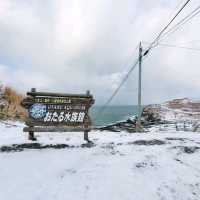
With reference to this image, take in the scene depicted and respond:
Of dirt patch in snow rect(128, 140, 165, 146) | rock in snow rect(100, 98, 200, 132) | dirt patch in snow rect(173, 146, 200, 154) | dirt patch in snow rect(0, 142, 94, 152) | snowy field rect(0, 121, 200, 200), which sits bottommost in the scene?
snowy field rect(0, 121, 200, 200)

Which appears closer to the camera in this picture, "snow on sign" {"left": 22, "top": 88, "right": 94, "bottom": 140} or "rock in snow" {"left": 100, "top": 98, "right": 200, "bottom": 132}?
"snow on sign" {"left": 22, "top": 88, "right": 94, "bottom": 140}

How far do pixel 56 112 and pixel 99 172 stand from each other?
4353mm

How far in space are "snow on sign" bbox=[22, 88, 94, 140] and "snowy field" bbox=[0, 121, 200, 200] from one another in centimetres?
76

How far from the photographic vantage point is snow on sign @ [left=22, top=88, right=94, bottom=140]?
10.6m

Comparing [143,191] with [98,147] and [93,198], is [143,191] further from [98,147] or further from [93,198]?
[98,147]

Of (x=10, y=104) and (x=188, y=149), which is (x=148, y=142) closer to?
(x=188, y=149)

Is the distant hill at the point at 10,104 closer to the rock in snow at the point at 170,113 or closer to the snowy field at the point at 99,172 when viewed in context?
the rock in snow at the point at 170,113

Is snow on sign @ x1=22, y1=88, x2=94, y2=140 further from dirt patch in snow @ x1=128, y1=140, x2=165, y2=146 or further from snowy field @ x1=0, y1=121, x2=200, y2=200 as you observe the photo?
dirt patch in snow @ x1=128, y1=140, x2=165, y2=146

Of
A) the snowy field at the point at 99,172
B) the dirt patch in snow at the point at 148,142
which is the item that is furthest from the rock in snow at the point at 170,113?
the snowy field at the point at 99,172

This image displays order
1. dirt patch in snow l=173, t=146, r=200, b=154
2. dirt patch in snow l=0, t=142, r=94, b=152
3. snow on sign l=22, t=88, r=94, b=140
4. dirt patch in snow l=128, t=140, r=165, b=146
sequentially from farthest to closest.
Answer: dirt patch in snow l=128, t=140, r=165, b=146, snow on sign l=22, t=88, r=94, b=140, dirt patch in snow l=173, t=146, r=200, b=154, dirt patch in snow l=0, t=142, r=94, b=152

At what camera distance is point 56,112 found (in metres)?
10.9

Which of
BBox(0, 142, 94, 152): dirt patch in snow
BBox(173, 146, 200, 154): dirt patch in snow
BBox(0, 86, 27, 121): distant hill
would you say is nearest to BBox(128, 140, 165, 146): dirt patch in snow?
BBox(173, 146, 200, 154): dirt patch in snow

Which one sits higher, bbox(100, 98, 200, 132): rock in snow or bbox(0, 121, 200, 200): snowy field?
bbox(100, 98, 200, 132): rock in snow

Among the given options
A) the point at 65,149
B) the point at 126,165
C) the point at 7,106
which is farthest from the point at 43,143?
the point at 7,106
